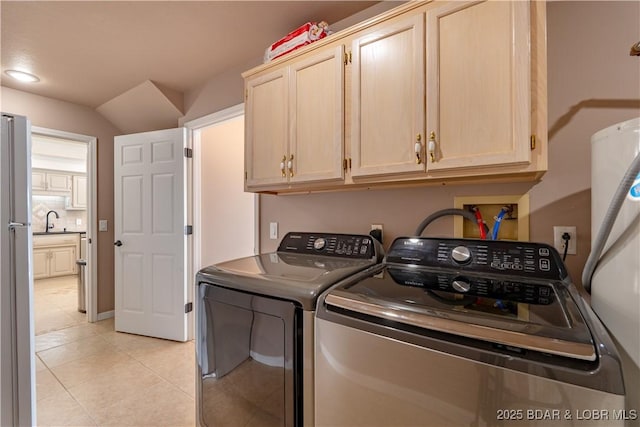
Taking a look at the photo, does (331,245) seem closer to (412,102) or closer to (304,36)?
(412,102)

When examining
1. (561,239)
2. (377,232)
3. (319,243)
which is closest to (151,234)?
(319,243)

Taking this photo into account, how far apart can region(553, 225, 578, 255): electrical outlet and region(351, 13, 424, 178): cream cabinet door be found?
646 millimetres

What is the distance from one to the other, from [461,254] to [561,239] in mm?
439

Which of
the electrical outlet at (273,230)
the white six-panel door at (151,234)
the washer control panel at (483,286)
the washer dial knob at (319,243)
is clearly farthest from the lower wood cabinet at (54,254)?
the washer control panel at (483,286)

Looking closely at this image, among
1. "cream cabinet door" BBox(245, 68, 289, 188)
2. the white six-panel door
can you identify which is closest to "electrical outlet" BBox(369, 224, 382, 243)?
"cream cabinet door" BBox(245, 68, 289, 188)

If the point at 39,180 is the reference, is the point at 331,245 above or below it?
below

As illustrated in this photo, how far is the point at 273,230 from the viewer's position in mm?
2148

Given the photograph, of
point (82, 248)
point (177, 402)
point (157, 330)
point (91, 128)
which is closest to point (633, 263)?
point (177, 402)

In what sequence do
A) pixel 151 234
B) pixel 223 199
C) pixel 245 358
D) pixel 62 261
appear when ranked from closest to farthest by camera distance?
pixel 245 358
pixel 151 234
pixel 223 199
pixel 62 261

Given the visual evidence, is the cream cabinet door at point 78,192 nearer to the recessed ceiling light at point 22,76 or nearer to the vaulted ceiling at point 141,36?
the vaulted ceiling at point 141,36

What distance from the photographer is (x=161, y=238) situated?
9.32 ft

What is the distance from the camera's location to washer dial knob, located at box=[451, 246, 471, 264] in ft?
3.92

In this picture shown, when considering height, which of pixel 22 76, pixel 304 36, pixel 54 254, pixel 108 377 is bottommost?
pixel 108 377

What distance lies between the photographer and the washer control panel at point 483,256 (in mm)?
1071
